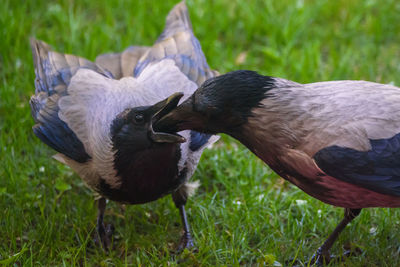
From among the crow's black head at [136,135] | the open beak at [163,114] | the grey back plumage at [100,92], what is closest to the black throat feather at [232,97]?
the open beak at [163,114]

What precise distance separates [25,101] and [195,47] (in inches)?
65.4

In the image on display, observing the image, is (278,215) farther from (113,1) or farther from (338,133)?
(113,1)

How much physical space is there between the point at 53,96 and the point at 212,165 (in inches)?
55.0

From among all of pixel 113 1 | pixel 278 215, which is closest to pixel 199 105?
pixel 278 215

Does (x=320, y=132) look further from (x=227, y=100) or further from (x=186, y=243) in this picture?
(x=186, y=243)

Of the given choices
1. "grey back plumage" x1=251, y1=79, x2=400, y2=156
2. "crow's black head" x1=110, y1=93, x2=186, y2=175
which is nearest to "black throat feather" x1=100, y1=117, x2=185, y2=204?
"crow's black head" x1=110, y1=93, x2=186, y2=175

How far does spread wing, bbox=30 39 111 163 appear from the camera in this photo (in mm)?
3902

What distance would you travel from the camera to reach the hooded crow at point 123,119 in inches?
138

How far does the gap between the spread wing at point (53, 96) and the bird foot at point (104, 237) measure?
1.96 ft

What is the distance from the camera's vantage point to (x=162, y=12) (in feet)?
20.5

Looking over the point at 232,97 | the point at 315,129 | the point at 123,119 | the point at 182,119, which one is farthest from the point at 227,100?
the point at 123,119

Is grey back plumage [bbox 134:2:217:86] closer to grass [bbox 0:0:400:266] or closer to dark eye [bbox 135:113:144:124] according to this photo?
grass [bbox 0:0:400:266]

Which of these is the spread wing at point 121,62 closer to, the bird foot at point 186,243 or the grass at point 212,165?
the grass at point 212,165

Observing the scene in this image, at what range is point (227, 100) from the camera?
3027mm
